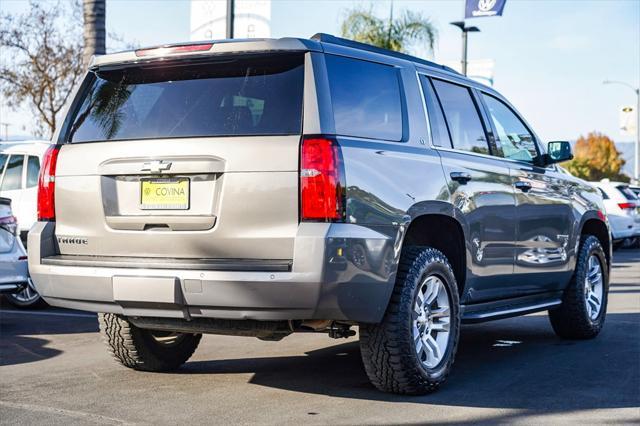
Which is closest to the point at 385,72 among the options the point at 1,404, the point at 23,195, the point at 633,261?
the point at 1,404

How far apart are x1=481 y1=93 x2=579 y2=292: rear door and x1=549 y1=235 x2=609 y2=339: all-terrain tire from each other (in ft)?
0.60

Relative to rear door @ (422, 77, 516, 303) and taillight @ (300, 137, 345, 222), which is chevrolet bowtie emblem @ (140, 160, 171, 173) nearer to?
taillight @ (300, 137, 345, 222)

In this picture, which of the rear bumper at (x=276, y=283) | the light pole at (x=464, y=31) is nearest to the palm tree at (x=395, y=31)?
the light pole at (x=464, y=31)

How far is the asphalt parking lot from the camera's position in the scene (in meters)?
5.33

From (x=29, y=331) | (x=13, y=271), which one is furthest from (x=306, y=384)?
(x=13, y=271)

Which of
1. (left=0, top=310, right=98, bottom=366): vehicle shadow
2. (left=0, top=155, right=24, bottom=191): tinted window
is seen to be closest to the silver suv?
(left=0, top=310, right=98, bottom=366): vehicle shadow

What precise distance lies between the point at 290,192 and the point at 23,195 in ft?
25.4

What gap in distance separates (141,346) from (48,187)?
4.18 ft

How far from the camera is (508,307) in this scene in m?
7.11

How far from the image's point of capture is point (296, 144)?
5.12 metres

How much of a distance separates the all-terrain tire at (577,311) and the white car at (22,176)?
6450 mm

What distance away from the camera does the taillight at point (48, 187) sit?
580 cm

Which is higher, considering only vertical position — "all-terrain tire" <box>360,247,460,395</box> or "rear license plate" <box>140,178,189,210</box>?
"rear license plate" <box>140,178,189,210</box>

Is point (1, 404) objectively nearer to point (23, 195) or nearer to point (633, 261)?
point (23, 195)
